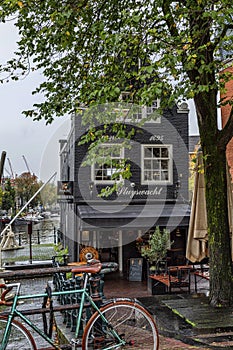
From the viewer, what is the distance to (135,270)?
15461 millimetres

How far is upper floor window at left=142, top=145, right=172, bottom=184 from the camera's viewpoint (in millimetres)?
18203

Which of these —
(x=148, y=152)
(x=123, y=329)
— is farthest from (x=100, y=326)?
(x=148, y=152)

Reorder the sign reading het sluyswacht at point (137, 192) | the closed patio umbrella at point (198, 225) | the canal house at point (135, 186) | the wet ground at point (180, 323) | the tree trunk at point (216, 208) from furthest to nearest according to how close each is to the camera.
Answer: the sign reading het sluyswacht at point (137, 192), the canal house at point (135, 186), the closed patio umbrella at point (198, 225), the tree trunk at point (216, 208), the wet ground at point (180, 323)

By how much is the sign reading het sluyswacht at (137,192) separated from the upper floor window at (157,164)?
0.34 m

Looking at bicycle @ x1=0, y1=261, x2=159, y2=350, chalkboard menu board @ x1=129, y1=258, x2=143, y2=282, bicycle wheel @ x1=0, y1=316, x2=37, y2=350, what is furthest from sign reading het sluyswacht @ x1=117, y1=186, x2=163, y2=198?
bicycle wheel @ x1=0, y1=316, x2=37, y2=350

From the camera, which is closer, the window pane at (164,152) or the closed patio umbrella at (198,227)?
the closed patio umbrella at (198,227)

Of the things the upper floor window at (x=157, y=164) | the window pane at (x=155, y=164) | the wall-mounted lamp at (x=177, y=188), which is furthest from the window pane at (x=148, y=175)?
the wall-mounted lamp at (x=177, y=188)

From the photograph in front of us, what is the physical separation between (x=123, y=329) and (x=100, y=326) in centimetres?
27

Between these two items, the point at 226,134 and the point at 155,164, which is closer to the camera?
the point at 226,134

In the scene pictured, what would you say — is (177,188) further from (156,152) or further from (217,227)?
(217,227)

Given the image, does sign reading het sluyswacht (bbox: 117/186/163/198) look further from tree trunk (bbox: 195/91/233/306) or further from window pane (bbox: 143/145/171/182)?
tree trunk (bbox: 195/91/233/306)

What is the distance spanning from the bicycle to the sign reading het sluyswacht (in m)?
13.3

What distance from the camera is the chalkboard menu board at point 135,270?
1529 centimetres

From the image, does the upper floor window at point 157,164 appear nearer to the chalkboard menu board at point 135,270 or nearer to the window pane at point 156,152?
the window pane at point 156,152
